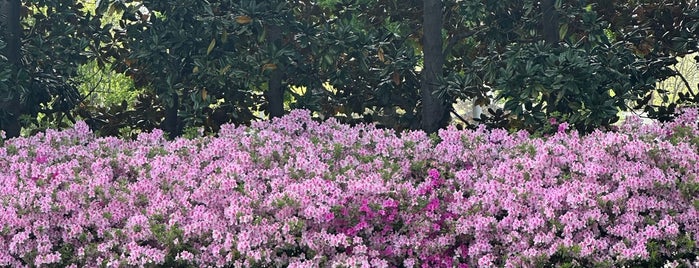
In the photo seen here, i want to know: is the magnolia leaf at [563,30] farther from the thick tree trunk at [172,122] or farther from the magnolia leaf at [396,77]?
the thick tree trunk at [172,122]

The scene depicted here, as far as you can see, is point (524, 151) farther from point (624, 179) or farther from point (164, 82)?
point (164, 82)

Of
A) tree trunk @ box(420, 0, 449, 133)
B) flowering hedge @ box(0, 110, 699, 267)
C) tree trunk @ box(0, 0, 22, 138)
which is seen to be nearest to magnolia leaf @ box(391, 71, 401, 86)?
tree trunk @ box(420, 0, 449, 133)

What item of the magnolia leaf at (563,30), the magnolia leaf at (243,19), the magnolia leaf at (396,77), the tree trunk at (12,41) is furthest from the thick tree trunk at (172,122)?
the magnolia leaf at (563,30)

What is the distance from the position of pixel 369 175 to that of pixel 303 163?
57cm

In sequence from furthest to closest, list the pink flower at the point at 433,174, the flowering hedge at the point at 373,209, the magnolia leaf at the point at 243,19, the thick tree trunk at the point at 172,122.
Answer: the thick tree trunk at the point at 172,122
the magnolia leaf at the point at 243,19
the pink flower at the point at 433,174
the flowering hedge at the point at 373,209

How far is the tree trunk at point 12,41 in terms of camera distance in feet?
32.8

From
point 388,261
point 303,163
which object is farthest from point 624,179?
point 303,163

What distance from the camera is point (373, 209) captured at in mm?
5809

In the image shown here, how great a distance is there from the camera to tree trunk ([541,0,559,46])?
9.49 metres

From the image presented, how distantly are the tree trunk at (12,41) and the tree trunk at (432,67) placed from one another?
448cm

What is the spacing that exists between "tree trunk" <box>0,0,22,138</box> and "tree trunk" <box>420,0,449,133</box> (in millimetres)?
4476

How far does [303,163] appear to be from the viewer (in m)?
6.49

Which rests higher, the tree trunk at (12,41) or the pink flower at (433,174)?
the tree trunk at (12,41)

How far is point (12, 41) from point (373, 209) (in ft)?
19.6
